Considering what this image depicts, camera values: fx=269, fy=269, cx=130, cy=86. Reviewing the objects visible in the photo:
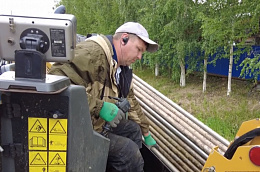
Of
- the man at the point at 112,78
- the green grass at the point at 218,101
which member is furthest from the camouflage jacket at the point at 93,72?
the green grass at the point at 218,101

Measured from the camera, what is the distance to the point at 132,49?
2479 mm

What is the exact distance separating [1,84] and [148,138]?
6.75ft

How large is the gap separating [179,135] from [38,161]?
77.0 inches

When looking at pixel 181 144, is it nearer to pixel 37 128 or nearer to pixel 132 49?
pixel 132 49

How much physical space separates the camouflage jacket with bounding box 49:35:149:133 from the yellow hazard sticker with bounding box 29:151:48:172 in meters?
0.55

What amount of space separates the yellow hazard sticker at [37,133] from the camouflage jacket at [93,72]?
475 mm

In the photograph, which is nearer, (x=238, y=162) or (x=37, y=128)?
(x=37, y=128)

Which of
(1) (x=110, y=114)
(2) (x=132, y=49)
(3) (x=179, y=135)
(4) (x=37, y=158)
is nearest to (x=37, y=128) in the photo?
(4) (x=37, y=158)

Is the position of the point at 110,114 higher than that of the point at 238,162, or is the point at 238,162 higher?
the point at 110,114

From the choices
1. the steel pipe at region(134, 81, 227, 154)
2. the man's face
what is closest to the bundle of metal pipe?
the steel pipe at region(134, 81, 227, 154)

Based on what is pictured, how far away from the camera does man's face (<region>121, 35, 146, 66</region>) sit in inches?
96.6

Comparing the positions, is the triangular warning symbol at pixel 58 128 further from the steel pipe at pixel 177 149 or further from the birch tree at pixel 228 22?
the birch tree at pixel 228 22

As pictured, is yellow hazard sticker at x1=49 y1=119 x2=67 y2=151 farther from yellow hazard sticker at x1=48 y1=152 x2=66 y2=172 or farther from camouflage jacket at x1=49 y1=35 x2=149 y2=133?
camouflage jacket at x1=49 y1=35 x2=149 y2=133

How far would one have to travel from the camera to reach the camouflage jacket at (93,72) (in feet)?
5.91
